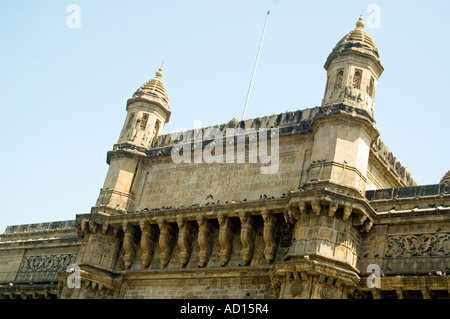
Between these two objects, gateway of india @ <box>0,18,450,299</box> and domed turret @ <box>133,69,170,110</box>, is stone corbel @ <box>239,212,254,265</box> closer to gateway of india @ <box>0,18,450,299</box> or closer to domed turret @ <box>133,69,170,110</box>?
gateway of india @ <box>0,18,450,299</box>

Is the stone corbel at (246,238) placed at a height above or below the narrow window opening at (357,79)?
below

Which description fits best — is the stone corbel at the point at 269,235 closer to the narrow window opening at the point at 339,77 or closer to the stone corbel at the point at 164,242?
the stone corbel at the point at 164,242

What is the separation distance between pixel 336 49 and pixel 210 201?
23.0 ft

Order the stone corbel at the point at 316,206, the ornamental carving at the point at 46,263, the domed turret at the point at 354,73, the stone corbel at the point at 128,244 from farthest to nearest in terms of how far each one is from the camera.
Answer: the ornamental carving at the point at 46,263 → the stone corbel at the point at 128,244 → the domed turret at the point at 354,73 → the stone corbel at the point at 316,206

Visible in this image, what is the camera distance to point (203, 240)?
24250mm

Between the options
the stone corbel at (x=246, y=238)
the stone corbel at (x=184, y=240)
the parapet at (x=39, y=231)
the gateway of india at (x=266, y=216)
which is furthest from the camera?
the parapet at (x=39, y=231)

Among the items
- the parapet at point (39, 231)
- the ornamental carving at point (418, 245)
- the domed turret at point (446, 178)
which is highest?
the domed turret at point (446, 178)

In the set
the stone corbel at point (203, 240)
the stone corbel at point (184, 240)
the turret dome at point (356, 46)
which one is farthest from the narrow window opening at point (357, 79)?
the stone corbel at point (184, 240)

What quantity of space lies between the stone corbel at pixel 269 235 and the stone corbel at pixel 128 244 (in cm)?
596

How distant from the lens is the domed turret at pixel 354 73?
23.5 m

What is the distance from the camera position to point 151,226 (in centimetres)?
2608

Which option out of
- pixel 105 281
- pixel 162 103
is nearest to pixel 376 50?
pixel 162 103

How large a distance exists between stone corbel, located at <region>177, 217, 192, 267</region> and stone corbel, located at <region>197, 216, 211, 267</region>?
28.2 inches
